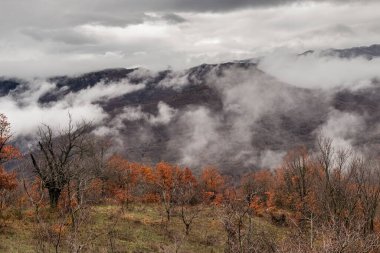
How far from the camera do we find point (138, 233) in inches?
1770

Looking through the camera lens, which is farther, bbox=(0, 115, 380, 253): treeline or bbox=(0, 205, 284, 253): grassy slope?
bbox=(0, 205, 284, 253): grassy slope

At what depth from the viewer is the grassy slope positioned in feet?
123

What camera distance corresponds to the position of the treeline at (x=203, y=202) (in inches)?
967

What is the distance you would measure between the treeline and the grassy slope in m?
1.17

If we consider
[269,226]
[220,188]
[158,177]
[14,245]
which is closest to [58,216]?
[14,245]

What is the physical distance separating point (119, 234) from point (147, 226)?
5.88 metres

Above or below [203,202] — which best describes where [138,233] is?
above

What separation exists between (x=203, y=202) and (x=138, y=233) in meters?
30.0

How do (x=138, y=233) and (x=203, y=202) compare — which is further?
(x=203, y=202)

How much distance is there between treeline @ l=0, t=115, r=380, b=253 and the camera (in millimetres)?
24562

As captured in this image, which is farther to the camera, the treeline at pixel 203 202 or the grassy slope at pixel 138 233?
the grassy slope at pixel 138 233

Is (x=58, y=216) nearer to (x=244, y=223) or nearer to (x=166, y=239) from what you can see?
(x=166, y=239)

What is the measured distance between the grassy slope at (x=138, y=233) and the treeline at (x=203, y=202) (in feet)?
3.85

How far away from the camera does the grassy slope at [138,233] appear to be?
123 feet
